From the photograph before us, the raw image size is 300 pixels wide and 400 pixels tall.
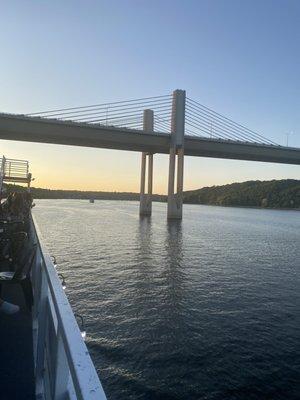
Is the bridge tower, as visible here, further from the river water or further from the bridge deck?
the river water

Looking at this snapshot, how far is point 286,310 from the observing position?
37.4 ft

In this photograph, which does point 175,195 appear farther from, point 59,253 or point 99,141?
point 59,253

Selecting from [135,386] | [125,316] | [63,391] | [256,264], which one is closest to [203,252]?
[256,264]

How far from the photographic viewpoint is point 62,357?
2.56m

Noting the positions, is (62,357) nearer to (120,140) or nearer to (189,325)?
(189,325)

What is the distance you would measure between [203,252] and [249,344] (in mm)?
15535

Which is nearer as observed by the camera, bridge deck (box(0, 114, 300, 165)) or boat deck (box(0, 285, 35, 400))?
boat deck (box(0, 285, 35, 400))

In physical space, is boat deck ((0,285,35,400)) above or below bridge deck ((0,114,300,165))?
below

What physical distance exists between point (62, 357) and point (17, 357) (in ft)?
6.08

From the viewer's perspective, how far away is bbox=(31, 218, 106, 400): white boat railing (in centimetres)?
170

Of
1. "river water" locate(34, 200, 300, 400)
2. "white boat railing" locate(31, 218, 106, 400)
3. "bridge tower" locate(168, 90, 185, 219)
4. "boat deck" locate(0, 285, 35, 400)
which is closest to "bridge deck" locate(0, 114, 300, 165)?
"bridge tower" locate(168, 90, 185, 219)

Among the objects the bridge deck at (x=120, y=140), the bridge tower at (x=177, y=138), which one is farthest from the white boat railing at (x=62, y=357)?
the bridge tower at (x=177, y=138)

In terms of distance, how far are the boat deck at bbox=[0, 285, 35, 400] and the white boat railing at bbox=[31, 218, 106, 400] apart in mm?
103

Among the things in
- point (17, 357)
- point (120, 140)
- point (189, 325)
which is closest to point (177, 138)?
point (120, 140)
